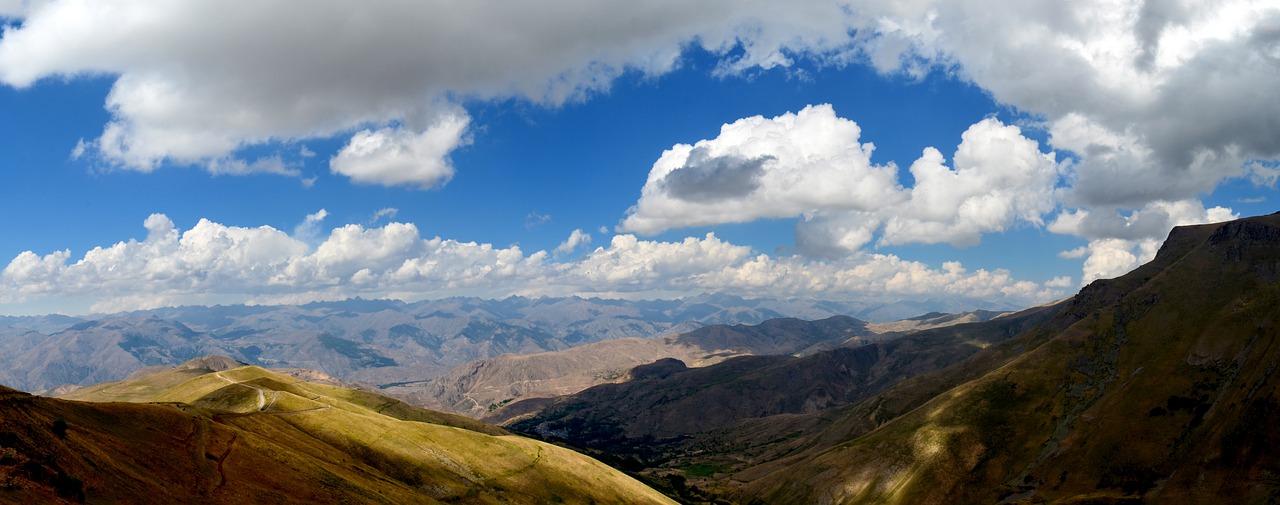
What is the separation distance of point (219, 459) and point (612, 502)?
10352cm

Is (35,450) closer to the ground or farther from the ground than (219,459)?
farther from the ground

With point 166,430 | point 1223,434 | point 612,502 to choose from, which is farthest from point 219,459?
point 1223,434

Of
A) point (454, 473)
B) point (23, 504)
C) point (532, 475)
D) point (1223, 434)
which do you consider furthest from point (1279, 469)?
point (23, 504)

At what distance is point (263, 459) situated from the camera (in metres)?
92.4

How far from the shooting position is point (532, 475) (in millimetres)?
157375

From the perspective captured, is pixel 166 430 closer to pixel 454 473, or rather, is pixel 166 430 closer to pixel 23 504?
pixel 23 504

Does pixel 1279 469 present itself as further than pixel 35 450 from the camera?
Yes

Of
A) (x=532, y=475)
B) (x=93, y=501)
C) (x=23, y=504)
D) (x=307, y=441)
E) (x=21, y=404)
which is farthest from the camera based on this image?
(x=532, y=475)

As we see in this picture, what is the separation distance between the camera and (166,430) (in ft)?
298

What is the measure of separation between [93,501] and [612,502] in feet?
417

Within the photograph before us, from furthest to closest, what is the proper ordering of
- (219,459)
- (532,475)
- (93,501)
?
(532,475), (219,459), (93,501)

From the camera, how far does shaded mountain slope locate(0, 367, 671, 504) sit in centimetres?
6128

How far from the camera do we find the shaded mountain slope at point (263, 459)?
61.3m

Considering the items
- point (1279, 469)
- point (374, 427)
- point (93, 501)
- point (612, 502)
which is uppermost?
point (93, 501)
